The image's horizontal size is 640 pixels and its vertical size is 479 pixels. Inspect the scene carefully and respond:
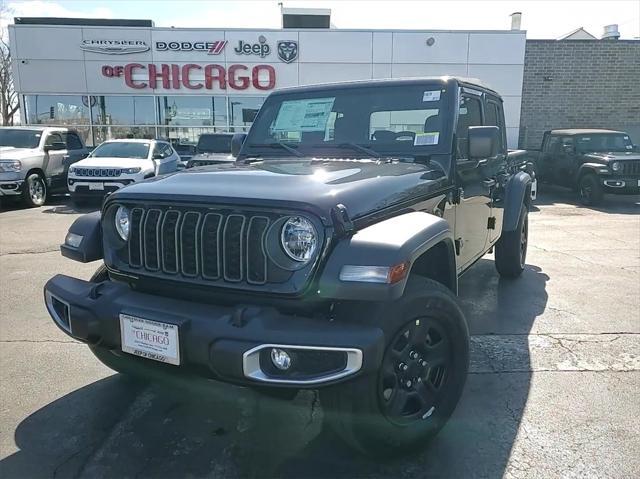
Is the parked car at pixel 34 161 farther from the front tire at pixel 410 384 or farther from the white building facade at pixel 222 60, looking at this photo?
the front tire at pixel 410 384

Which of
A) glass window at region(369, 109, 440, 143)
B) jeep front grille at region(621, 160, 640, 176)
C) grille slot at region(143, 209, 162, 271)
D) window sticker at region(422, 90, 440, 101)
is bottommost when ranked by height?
jeep front grille at region(621, 160, 640, 176)

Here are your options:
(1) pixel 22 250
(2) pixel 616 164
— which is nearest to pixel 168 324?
(1) pixel 22 250

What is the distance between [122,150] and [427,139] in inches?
420

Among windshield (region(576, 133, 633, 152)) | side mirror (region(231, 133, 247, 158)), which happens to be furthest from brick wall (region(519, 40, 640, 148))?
side mirror (region(231, 133, 247, 158))

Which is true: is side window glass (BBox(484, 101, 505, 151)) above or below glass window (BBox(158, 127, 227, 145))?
above

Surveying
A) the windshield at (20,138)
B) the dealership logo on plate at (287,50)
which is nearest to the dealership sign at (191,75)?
the dealership logo on plate at (287,50)

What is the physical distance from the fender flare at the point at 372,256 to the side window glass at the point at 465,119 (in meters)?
1.42

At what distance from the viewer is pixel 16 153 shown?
38.4ft

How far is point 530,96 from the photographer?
17844 millimetres

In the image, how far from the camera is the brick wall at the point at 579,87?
17.6 meters

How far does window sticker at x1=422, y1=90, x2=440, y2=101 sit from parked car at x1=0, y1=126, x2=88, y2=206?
35.1 ft

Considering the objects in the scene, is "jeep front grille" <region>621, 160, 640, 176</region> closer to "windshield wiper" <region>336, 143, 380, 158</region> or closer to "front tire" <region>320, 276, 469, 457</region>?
"windshield wiper" <region>336, 143, 380, 158</region>

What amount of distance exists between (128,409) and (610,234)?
8.45 meters

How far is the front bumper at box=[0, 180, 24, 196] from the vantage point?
11.4 metres
